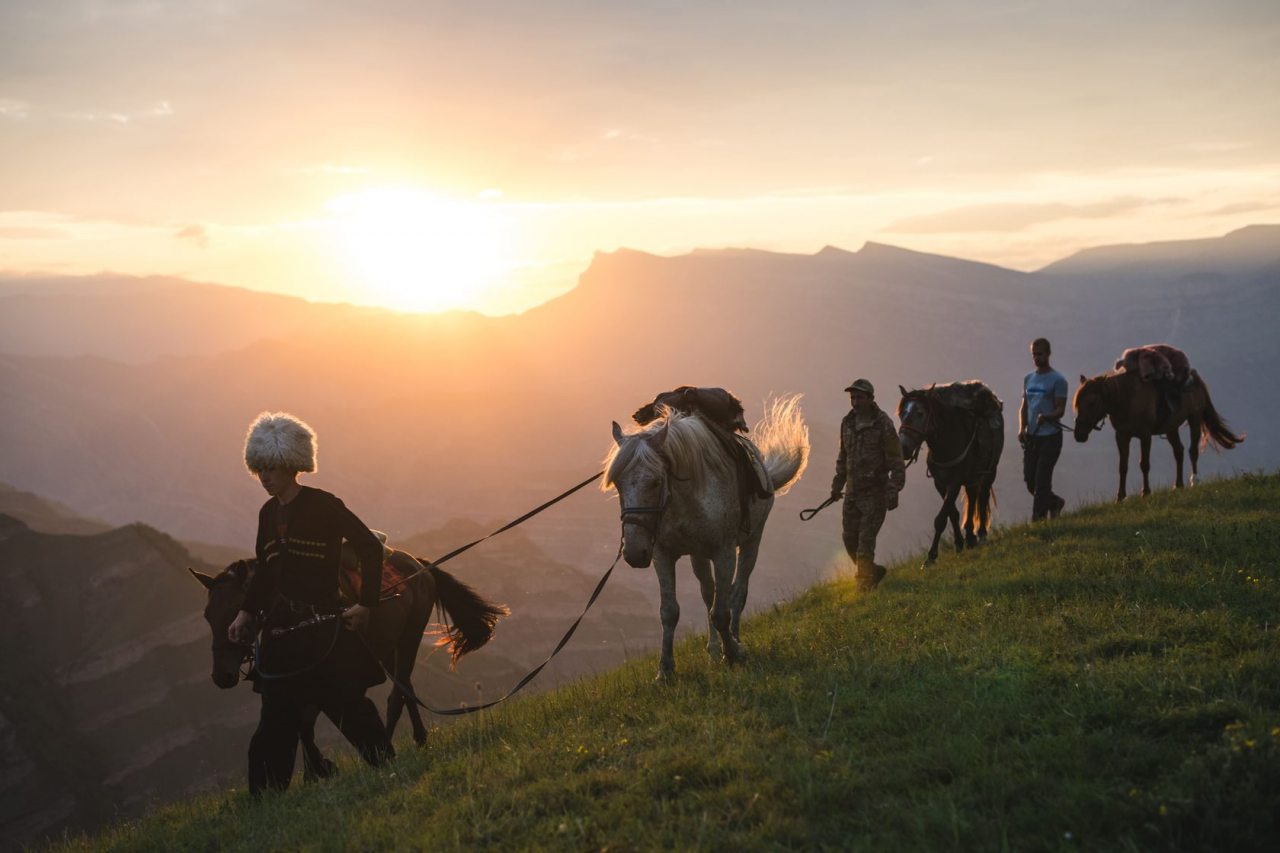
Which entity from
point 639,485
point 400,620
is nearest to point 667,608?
point 639,485

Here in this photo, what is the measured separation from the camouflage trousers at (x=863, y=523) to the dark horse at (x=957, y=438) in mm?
1212

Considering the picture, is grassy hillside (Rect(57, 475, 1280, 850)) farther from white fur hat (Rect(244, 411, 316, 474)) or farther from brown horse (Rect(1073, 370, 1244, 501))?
brown horse (Rect(1073, 370, 1244, 501))

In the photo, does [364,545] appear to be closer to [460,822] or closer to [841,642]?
[460,822]

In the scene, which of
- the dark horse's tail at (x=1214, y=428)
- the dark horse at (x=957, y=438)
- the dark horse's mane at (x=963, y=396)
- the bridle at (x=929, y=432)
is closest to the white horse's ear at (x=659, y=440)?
the bridle at (x=929, y=432)

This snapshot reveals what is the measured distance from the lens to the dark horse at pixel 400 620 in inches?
274

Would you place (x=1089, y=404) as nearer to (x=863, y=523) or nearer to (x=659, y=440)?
(x=863, y=523)

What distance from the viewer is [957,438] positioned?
1338 centimetres

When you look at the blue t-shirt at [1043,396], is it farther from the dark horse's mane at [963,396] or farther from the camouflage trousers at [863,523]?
the camouflage trousers at [863,523]

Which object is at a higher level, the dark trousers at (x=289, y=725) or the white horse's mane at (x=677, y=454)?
the white horse's mane at (x=677, y=454)

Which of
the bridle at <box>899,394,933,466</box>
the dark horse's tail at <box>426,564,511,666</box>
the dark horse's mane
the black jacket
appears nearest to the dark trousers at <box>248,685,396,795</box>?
the black jacket

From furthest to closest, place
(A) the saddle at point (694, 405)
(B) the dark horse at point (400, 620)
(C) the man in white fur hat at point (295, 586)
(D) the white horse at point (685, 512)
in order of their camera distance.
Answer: (A) the saddle at point (694, 405)
(D) the white horse at point (685, 512)
(B) the dark horse at point (400, 620)
(C) the man in white fur hat at point (295, 586)

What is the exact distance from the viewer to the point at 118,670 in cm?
4659

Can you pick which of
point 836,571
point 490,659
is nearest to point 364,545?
point 836,571

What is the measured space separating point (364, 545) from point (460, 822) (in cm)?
225
